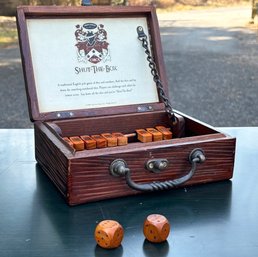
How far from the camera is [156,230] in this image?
0.65 metres

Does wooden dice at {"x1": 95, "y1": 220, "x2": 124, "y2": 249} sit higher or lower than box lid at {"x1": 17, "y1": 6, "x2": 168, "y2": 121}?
lower

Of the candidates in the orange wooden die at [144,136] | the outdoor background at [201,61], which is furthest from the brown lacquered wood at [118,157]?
the outdoor background at [201,61]

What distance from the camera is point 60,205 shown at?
77 cm

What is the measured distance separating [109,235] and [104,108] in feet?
1.38

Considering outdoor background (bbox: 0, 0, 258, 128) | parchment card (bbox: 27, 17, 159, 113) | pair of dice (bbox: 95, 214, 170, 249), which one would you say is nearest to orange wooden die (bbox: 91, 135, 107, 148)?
parchment card (bbox: 27, 17, 159, 113)

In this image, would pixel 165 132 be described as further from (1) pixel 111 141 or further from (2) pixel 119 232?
(2) pixel 119 232

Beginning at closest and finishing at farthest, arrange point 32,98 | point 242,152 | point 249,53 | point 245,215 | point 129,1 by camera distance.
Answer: point 245,215, point 32,98, point 242,152, point 129,1, point 249,53

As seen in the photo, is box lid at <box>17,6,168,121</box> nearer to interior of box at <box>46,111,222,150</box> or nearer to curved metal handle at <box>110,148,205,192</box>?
interior of box at <box>46,111,222,150</box>

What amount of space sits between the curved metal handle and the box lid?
24 cm

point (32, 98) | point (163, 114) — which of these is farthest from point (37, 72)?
point (163, 114)

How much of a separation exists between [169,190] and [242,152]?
0.26 metres

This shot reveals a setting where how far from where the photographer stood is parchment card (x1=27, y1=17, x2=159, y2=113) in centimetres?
97

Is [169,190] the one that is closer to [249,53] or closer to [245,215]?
[245,215]

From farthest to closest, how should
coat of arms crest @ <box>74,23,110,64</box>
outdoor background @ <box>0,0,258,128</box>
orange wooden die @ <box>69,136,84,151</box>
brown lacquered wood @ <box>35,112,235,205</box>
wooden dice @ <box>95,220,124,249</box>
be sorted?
outdoor background @ <box>0,0,258,128</box>
coat of arms crest @ <box>74,23,110,64</box>
orange wooden die @ <box>69,136,84,151</box>
brown lacquered wood @ <box>35,112,235,205</box>
wooden dice @ <box>95,220,124,249</box>
